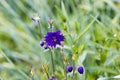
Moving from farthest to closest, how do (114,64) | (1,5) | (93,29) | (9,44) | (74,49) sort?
(9,44), (1,5), (93,29), (114,64), (74,49)

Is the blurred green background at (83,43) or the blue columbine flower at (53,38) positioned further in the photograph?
the blurred green background at (83,43)

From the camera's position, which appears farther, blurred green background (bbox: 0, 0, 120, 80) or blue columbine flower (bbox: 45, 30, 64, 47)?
blurred green background (bbox: 0, 0, 120, 80)

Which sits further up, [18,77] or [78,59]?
[78,59]

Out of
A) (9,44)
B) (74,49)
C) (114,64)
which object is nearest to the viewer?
(74,49)

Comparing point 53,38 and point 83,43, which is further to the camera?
point 83,43

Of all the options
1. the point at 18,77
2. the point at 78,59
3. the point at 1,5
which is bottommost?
the point at 18,77

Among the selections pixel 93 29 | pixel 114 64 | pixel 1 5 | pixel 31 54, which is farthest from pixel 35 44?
pixel 114 64

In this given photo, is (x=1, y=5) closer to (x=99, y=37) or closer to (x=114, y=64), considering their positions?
(x=99, y=37)

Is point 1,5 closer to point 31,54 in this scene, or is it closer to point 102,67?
point 31,54

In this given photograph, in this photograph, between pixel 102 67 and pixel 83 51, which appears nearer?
pixel 102 67
